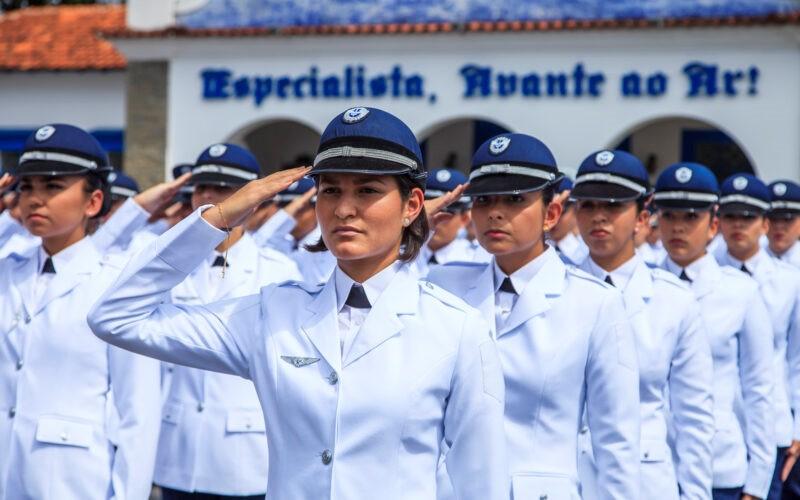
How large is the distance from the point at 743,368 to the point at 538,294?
2496 millimetres

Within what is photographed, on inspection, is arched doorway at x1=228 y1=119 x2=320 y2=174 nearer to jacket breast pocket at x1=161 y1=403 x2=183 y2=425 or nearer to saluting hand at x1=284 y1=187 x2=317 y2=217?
saluting hand at x1=284 y1=187 x2=317 y2=217

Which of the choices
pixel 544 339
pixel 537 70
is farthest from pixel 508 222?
pixel 537 70

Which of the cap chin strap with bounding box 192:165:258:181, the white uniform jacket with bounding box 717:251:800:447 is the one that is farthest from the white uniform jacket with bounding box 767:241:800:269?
the cap chin strap with bounding box 192:165:258:181

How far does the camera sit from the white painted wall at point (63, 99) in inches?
940

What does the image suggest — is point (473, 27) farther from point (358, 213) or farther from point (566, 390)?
point (358, 213)

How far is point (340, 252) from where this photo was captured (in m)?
3.17

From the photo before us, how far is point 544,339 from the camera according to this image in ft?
13.7

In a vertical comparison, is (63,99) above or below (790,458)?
above

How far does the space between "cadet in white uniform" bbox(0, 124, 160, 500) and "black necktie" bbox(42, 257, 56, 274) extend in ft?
0.23

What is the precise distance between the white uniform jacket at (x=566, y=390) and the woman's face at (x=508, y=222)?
0.19m

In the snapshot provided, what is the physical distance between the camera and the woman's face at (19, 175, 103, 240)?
4.68 m

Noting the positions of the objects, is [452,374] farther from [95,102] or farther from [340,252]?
[95,102]

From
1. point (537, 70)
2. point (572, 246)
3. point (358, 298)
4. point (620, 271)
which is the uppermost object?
point (537, 70)

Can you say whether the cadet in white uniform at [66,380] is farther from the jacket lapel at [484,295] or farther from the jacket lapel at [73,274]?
the jacket lapel at [484,295]
